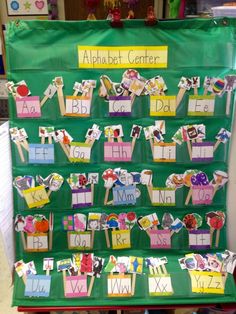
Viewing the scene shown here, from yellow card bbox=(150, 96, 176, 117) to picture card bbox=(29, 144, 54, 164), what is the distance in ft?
1.68

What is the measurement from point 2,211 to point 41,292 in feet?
1.50

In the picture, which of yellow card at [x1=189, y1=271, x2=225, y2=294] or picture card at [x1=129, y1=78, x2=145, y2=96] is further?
yellow card at [x1=189, y1=271, x2=225, y2=294]

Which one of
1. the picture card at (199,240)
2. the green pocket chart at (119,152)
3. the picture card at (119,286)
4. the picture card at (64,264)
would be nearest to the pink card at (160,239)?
the green pocket chart at (119,152)

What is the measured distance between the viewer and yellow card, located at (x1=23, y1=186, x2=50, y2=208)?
1482 mm

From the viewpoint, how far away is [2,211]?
1.44 metres

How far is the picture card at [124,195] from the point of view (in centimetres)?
150

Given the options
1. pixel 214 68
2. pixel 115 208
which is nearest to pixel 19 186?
pixel 115 208

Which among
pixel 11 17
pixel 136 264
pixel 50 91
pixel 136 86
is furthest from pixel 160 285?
pixel 11 17

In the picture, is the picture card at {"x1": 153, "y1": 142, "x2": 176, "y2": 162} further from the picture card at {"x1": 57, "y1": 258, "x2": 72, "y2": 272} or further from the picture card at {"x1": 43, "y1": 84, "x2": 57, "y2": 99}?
the picture card at {"x1": 57, "y1": 258, "x2": 72, "y2": 272}

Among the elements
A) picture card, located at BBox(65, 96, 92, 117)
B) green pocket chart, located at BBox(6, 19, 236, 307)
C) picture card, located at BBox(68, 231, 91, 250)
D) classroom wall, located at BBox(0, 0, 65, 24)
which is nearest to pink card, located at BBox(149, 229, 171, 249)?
green pocket chart, located at BBox(6, 19, 236, 307)

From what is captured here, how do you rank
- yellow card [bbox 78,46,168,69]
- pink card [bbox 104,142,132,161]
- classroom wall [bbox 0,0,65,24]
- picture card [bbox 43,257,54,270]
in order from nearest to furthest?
1. yellow card [bbox 78,46,168,69]
2. pink card [bbox 104,142,132,161]
3. picture card [bbox 43,257,54,270]
4. classroom wall [bbox 0,0,65,24]

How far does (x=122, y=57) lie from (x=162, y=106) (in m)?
0.29

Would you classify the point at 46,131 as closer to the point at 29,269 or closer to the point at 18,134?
the point at 18,134

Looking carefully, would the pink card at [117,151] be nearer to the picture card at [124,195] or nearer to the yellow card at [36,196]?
the picture card at [124,195]
